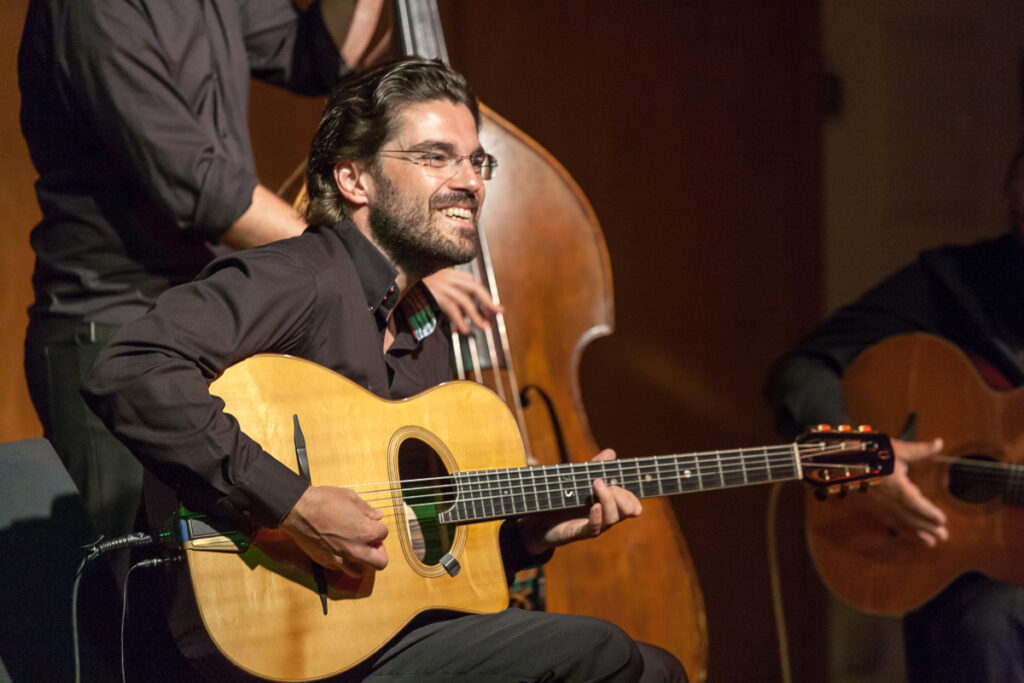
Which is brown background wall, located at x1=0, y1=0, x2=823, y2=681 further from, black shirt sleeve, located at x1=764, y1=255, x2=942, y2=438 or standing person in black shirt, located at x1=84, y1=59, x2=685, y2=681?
standing person in black shirt, located at x1=84, y1=59, x2=685, y2=681

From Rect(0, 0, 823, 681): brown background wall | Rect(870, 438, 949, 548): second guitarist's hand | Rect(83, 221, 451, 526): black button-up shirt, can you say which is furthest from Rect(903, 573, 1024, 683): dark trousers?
Rect(83, 221, 451, 526): black button-up shirt

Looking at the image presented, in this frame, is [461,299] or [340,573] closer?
[340,573]

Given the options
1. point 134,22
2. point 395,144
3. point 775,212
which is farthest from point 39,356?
point 775,212

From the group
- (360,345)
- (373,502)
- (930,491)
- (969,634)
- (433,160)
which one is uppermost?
(433,160)

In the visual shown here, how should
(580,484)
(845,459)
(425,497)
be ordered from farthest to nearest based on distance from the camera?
(845,459) < (580,484) < (425,497)

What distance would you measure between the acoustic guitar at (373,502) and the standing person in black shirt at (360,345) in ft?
0.14

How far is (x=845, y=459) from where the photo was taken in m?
1.84

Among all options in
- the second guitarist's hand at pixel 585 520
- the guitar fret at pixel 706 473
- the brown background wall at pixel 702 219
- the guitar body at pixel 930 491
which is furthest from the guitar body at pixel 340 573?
the brown background wall at pixel 702 219

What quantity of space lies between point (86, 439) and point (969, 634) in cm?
185

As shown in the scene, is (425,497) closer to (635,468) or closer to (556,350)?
(635,468)

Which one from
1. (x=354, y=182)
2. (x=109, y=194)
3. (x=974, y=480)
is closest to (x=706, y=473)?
(x=354, y=182)

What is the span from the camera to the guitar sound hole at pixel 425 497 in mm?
1486

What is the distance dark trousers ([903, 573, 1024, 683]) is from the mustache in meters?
1.43

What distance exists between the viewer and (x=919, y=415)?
7.48ft
